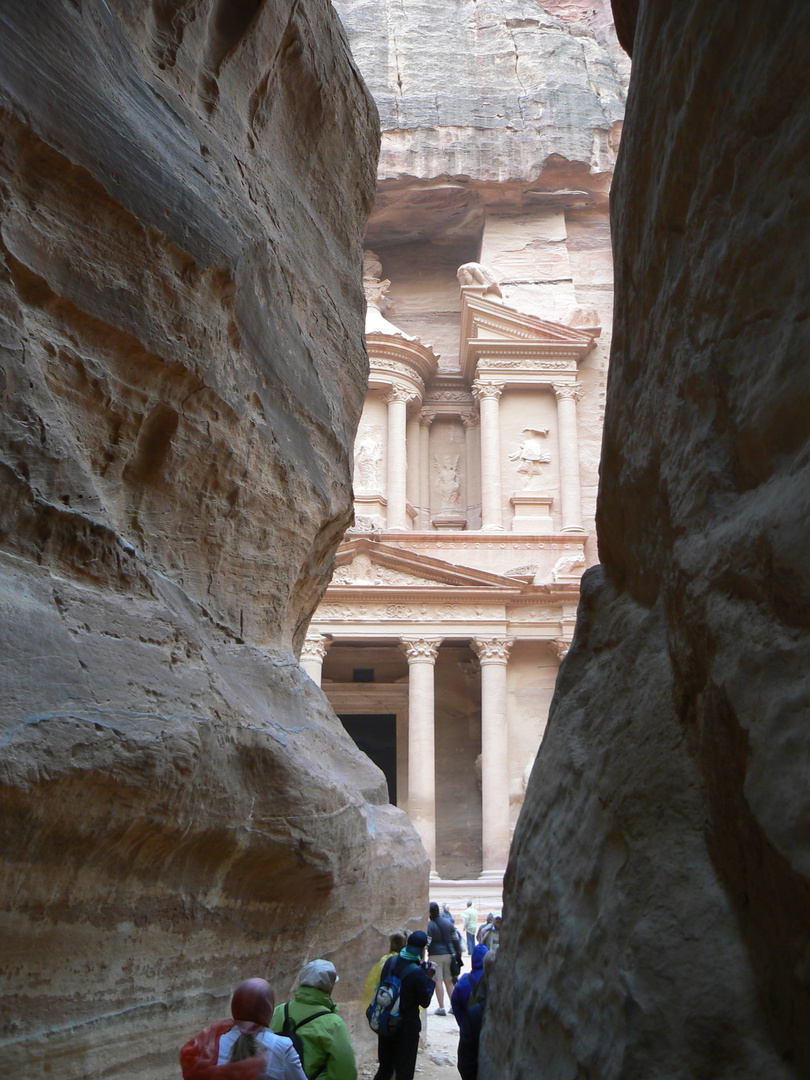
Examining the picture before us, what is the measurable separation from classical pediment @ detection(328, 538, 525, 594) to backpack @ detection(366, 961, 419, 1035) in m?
19.0

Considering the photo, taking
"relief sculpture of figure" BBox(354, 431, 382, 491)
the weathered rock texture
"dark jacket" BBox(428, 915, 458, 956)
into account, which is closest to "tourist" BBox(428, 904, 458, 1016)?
"dark jacket" BBox(428, 915, 458, 956)

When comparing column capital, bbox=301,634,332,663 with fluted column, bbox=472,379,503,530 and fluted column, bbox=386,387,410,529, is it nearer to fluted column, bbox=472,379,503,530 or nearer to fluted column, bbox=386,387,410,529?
fluted column, bbox=386,387,410,529

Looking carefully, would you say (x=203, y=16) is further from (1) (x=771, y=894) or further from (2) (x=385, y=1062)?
(2) (x=385, y=1062)

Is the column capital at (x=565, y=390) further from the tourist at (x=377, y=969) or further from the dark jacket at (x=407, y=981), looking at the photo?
the dark jacket at (x=407, y=981)

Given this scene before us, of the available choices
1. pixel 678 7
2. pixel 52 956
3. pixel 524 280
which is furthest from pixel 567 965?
pixel 524 280

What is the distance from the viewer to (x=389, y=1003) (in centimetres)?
480

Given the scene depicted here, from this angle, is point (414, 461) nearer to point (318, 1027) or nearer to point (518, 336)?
point (518, 336)

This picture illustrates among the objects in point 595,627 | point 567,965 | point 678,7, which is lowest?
point 567,965

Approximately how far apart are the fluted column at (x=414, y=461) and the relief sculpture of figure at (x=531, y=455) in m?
3.45

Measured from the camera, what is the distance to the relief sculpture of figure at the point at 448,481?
104 feet

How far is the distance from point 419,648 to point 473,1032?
19826mm

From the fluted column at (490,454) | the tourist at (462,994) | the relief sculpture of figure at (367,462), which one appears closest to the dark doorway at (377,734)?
the fluted column at (490,454)

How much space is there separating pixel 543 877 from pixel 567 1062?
674 mm

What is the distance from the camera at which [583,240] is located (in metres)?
33.8
